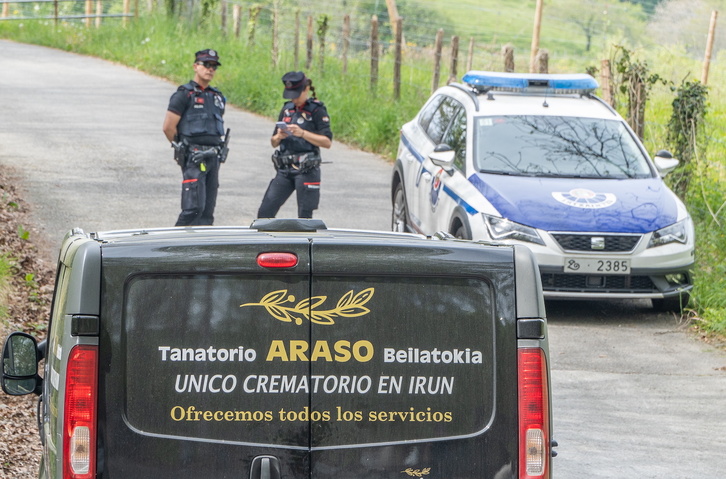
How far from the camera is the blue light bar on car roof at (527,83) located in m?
11.3

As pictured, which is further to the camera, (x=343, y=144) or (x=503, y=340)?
(x=343, y=144)

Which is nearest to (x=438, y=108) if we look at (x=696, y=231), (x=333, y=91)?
(x=696, y=231)

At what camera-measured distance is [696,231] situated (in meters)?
11.5

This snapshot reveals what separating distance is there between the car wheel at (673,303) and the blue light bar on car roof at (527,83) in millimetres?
2201

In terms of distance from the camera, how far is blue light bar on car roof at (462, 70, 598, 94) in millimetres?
11344

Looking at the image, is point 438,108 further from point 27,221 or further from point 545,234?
point 27,221

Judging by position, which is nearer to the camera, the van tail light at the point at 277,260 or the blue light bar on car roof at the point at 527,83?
the van tail light at the point at 277,260

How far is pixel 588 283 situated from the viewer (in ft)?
32.0

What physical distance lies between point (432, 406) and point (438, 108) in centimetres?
846

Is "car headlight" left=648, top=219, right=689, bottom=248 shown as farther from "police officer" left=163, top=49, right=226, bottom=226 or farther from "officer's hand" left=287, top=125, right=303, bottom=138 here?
"police officer" left=163, top=49, right=226, bottom=226

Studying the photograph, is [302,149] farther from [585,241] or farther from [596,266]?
[596,266]

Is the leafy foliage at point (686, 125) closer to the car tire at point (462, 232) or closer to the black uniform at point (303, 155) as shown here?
the car tire at point (462, 232)

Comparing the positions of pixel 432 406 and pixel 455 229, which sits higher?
pixel 432 406

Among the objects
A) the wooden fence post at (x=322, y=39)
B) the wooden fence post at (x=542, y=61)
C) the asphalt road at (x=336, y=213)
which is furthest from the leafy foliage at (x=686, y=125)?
the wooden fence post at (x=322, y=39)
